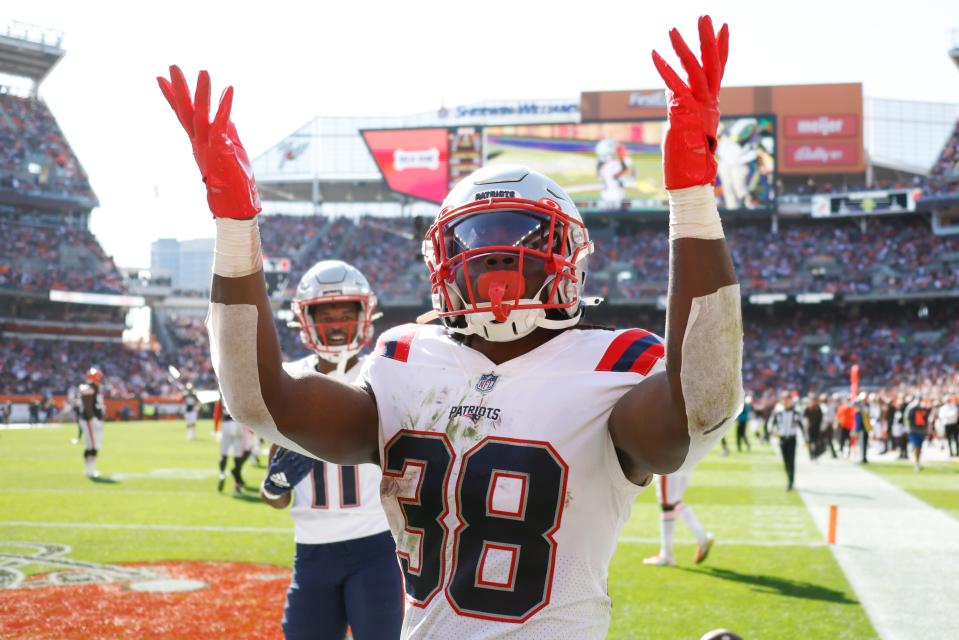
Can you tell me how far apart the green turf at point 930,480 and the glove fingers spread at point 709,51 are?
11.8 meters

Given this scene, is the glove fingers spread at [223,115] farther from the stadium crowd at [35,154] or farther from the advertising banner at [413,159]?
the stadium crowd at [35,154]

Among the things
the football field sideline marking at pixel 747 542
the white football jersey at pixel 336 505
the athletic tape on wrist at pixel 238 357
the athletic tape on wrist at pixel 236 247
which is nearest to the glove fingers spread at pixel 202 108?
the athletic tape on wrist at pixel 236 247

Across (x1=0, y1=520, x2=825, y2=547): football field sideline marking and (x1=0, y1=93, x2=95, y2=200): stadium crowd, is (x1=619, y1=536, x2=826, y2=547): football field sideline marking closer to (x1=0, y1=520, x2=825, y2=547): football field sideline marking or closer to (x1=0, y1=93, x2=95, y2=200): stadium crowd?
(x1=0, y1=520, x2=825, y2=547): football field sideline marking

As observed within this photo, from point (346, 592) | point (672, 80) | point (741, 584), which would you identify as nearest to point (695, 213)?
point (672, 80)

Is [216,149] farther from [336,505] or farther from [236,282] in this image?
[336,505]

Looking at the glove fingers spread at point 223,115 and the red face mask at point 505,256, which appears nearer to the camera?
the glove fingers spread at point 223,115

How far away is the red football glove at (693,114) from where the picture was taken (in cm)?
179

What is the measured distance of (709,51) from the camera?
1.80 m

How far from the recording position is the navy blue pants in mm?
3859

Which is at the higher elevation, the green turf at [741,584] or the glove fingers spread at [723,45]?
the glove fingers spread at [723,45]

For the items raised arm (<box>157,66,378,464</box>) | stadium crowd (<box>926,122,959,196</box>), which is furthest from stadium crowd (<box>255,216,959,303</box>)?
raised arm (<box>157,66,378,464</box>)

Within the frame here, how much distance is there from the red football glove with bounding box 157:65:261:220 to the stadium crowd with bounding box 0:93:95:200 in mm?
49257

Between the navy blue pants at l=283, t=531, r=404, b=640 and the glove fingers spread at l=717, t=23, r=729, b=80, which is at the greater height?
the glove fingers spread at l=717, t=23, r=729, b=80

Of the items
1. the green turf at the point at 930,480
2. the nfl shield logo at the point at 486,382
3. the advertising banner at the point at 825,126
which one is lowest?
the green turf at the point at 930,480
